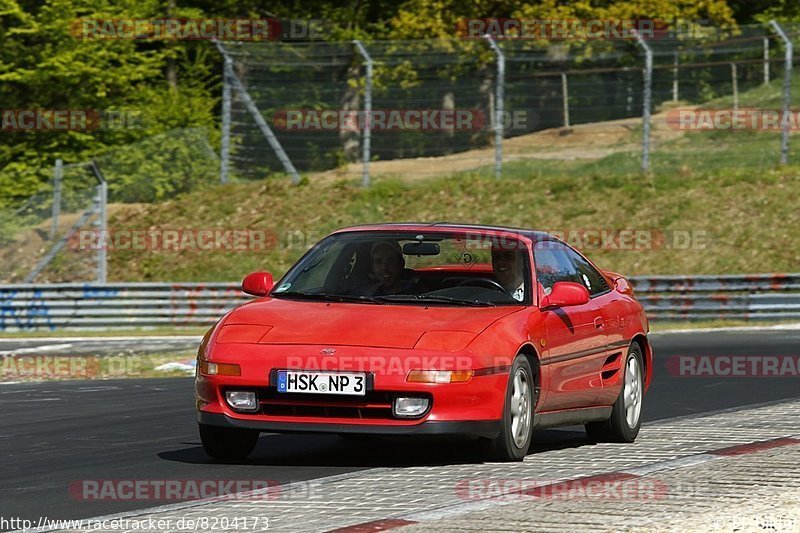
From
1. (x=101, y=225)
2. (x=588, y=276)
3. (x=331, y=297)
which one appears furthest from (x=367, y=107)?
(x=331, y=297)

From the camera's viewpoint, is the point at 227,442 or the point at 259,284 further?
the point at 259,284

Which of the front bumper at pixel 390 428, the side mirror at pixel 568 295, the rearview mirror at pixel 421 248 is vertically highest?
the rearview mirror at pixel 421 248

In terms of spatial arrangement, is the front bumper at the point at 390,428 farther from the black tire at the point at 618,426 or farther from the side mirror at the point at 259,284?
the black tire at the point at 618,426

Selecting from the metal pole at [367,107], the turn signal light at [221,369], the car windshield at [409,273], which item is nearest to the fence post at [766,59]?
the metal pole at [367,107]

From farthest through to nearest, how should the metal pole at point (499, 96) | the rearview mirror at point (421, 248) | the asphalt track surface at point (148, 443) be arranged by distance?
1. the metal pole at point (499, 96)
2. the rearview mirror at point (421, 248)
3. the asphalt track surface at point (148, 443)

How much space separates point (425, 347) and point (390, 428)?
18.6 inches

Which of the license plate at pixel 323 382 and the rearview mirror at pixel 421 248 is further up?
the rearview mirror at pixel 421 248

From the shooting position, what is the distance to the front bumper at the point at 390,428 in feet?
27.9

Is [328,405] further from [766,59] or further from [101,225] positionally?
[766,59]

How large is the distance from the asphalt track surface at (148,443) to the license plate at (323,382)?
0.47 metres

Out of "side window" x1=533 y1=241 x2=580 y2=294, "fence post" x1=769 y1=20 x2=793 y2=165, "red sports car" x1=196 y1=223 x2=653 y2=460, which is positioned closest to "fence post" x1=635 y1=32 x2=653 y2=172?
"fence post" x1=769 y1=20 x2=793 y2=165

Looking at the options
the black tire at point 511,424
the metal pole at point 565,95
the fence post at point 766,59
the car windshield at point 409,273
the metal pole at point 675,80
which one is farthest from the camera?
the metal pole at point 565,95

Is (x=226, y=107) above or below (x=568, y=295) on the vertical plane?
below

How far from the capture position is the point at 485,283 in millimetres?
9766
